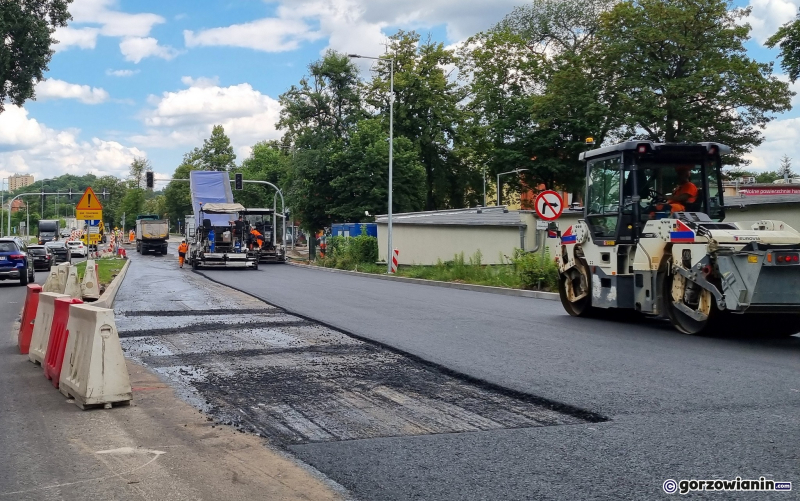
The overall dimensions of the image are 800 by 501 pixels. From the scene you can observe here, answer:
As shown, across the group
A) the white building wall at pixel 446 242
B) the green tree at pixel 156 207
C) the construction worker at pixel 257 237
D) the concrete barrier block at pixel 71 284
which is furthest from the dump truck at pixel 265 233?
the green tree at pixel 156 207

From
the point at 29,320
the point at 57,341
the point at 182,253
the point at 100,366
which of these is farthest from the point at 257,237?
the point at 100,366

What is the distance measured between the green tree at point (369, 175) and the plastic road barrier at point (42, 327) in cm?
4301

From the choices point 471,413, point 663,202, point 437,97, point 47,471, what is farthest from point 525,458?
point 437,97

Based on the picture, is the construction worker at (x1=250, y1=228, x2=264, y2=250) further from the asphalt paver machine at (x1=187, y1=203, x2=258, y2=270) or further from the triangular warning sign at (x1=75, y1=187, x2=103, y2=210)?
the triangular warning sign at (x1=75, y1=187, x2=103, y2=210)

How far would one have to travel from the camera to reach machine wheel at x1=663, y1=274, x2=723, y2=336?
11.0 metres

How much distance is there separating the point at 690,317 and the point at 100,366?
26.5 ft

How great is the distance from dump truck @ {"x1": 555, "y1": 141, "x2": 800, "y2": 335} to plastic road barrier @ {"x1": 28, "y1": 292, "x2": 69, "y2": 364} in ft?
27.3

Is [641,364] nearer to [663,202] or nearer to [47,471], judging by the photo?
[663,202]

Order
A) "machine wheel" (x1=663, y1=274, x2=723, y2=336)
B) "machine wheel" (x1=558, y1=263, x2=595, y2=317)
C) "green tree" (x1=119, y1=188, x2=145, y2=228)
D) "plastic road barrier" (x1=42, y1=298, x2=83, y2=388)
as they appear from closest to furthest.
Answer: "plastic road barrier" (x1=42, y1=298, x2=83, y2=388) → "machine wheel" (x1=663, y1=274, x2=723, y2=336) → "machine wheel" (x1=558, y1=263, x2=595, y2=317) → "green tree" (x1=119, y1=188, x2=145, y2=228)

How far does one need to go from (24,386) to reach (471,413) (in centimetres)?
493

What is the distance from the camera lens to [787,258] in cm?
1014

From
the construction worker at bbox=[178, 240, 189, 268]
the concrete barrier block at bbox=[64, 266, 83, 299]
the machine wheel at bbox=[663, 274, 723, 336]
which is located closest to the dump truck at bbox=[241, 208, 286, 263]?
the construction worker at bbox=[178, 240, 189, 268]

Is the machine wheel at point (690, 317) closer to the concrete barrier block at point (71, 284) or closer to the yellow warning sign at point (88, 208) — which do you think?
the concrete barrier block at point (71, 284)

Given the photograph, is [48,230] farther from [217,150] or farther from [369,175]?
[369,175]
